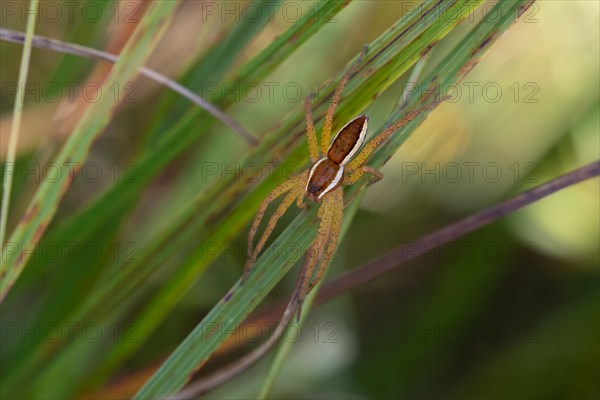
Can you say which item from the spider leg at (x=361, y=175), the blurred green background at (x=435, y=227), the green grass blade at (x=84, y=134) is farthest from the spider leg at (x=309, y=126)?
the blurred green background at (x=435, y=227)

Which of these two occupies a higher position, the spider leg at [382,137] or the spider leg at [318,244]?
the spider leg at [382,137]

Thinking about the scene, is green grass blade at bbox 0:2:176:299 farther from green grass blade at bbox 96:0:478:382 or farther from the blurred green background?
the blurred green background

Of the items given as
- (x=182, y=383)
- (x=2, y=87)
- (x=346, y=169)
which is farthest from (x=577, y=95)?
(x=2, y=87)

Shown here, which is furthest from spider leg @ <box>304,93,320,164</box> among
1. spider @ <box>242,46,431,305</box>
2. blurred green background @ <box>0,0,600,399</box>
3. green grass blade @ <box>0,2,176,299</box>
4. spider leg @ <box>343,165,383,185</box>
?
blurred green background @ <box>0,0,600,399</box>

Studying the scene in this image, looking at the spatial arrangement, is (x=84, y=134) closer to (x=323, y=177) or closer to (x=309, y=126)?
(x=309, y=126)

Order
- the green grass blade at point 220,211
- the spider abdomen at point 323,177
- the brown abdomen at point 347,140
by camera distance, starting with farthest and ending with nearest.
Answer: the spider abdomen at point 323,177 < the brown abdomen at point 347,140 < the green grass blade at point 220,211

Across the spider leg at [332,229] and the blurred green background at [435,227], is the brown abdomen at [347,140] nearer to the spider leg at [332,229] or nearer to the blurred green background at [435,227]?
the spider leg at [332,229]
